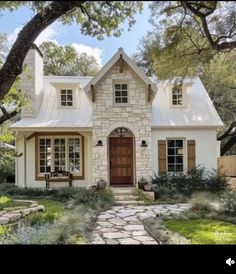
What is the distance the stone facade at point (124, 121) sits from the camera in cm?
972

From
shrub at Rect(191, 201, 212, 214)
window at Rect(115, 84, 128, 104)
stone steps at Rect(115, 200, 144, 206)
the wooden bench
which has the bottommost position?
stone steps at Rect(115, 200, 144, 206)

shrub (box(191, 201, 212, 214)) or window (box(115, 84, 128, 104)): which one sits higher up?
window (box(115, 84, 128, 104))

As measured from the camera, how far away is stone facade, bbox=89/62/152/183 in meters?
9.72

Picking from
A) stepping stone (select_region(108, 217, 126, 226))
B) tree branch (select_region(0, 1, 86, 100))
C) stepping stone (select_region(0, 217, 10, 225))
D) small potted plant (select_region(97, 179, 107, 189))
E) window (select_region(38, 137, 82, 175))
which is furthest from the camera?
window (select_region(38, 137, 82, 175))

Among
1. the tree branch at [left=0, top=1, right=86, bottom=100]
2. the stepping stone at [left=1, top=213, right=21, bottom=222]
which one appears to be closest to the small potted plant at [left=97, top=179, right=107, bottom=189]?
the stepping stone at [left=1, top=213, right=21, bottom=222]

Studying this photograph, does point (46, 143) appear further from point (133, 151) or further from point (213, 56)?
point (213, 56)

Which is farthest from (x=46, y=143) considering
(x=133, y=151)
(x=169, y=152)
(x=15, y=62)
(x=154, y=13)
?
(x=154, y=13)

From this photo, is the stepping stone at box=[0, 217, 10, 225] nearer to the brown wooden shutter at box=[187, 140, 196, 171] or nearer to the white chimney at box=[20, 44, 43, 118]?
the white chimney at box=[20, 44, 43, 118]

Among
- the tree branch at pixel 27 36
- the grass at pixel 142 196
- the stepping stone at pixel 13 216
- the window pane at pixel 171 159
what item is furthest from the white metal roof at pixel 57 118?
the tree branch at pixel 27 36

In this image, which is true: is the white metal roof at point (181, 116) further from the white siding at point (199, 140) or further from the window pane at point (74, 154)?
the window pane at point (74, 154)

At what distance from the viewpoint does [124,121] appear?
10.3 metres
